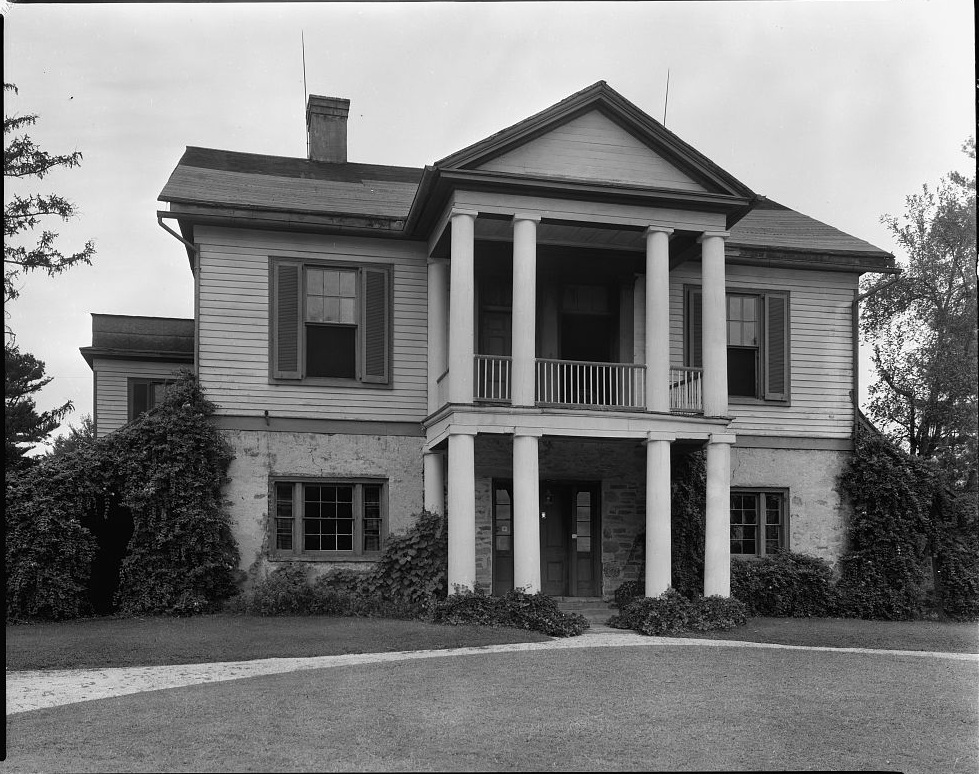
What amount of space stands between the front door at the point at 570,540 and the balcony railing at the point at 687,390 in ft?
6.80

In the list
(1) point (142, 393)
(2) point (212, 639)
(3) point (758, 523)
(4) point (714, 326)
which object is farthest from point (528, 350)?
(1) point (142, 393)

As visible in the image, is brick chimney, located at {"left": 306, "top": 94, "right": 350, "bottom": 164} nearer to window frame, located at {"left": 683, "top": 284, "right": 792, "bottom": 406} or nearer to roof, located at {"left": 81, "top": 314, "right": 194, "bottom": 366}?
roof, located at {"left": 81, "top": 314, "right": 194, "bottom": 366}

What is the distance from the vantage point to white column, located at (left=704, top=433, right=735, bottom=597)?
1502 centimetres

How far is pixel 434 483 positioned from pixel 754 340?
20.6ft

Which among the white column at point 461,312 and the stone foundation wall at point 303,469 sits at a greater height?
the white column at point 461,312

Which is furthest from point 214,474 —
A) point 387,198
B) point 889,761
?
point 889,761

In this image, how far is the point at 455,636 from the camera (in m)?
12.6

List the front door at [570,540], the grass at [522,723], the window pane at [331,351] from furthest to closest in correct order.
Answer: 1. the front door at [570,540]
2. the window pane at [331,351]
3. the grass at [522,723]

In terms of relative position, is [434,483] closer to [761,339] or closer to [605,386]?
[605,386]

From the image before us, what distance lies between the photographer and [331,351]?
1639cm

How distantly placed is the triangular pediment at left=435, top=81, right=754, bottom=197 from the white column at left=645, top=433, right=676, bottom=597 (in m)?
3.84

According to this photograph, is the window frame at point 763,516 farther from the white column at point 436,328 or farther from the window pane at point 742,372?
the white column at point 436,328

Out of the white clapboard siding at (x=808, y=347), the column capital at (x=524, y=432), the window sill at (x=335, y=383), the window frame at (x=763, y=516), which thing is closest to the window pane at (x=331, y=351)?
the window sill at (x=335, y=383)

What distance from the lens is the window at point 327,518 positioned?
1603 cm
